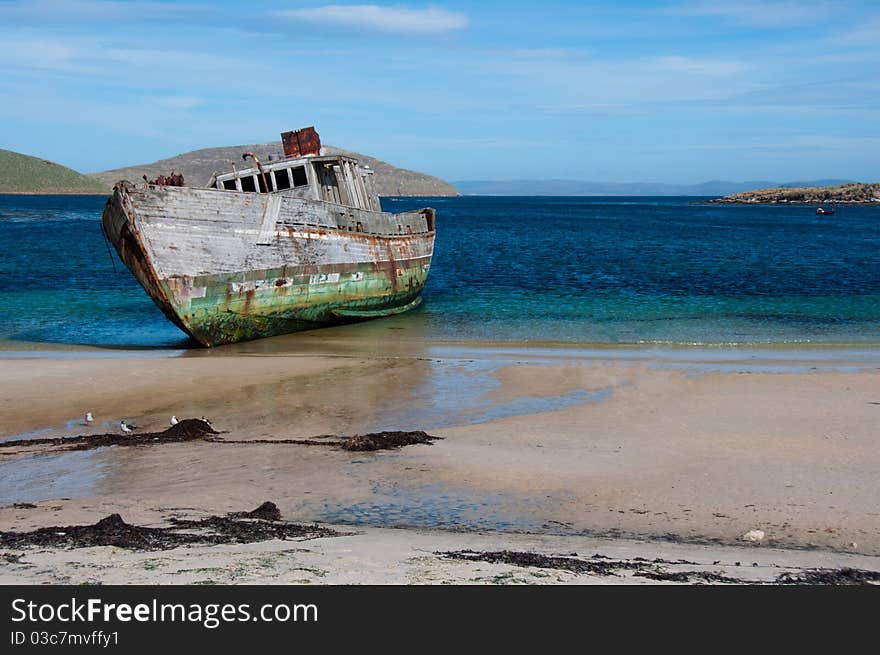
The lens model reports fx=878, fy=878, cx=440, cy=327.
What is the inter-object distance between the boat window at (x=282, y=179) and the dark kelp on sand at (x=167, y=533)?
14168mm

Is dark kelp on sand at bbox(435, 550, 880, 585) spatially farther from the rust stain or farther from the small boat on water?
the rust stain

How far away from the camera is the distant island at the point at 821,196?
13562 centimetres

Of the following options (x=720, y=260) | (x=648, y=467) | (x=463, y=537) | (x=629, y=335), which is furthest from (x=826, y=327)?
(x=720, y=260)

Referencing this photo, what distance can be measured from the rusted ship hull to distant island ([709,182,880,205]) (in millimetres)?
132366

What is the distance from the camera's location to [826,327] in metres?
20.8

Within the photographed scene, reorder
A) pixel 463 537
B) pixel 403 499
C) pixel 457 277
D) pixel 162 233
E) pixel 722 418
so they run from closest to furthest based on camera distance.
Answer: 1. pixel 463 537
2. pixel 403 499
3. pixel 722 418
4. pixel 162 233
5. pixel 457 277

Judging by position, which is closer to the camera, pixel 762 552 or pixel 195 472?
pixel 762 552

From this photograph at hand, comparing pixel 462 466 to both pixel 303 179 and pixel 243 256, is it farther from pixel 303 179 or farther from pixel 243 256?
pixel 303 179

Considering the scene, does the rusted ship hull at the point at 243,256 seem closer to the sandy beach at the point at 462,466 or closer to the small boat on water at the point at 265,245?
the small boat on water at the point at 265,245

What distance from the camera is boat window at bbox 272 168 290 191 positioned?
20328 mm

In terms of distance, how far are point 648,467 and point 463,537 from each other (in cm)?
293

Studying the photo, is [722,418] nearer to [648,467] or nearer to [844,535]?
[648,467]

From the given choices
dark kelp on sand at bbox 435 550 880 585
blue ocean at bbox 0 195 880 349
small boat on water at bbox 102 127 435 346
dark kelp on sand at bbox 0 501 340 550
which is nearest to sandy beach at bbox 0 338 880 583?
dark kelp on sand at bbox 435 550 880 585

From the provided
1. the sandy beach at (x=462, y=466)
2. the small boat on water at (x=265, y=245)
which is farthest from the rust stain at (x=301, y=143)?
the sandy beach at (x=462, y=466)
